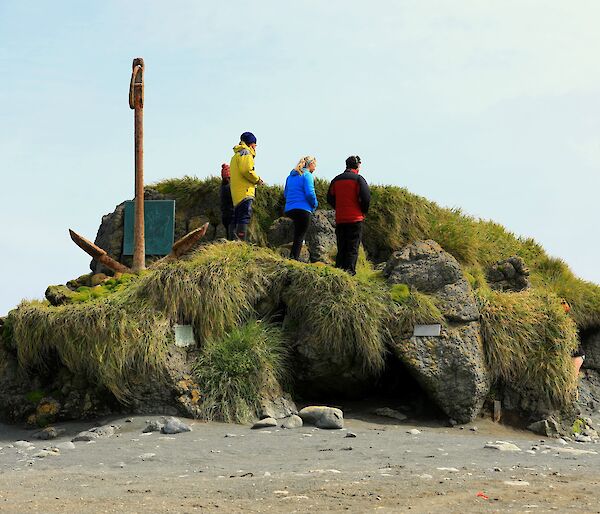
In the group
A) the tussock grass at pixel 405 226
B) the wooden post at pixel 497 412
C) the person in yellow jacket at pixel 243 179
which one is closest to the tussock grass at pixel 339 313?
the wooden post at pixel 497 412

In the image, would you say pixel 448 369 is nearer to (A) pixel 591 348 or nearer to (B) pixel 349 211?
(B) pixel 349 211

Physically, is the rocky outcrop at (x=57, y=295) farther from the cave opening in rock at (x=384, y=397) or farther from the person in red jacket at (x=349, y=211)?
the person in red jacket at (x=349, y=211)

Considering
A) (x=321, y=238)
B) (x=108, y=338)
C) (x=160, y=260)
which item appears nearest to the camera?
(x=108, y=338)

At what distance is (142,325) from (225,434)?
7.02ft

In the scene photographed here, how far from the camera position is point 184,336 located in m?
13.5

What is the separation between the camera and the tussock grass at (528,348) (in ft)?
47.5

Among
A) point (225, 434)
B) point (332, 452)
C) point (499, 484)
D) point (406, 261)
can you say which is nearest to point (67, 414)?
point (225, 434)

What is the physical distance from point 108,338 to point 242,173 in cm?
433

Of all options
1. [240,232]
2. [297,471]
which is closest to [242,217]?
[240,232]

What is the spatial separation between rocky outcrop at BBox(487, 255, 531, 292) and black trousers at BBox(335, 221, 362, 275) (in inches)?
125

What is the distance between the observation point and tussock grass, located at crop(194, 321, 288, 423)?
13.1 m

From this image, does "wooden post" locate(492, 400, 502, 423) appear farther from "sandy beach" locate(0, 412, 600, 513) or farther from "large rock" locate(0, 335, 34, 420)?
"large rock" locate(0, 335, 34, 420)

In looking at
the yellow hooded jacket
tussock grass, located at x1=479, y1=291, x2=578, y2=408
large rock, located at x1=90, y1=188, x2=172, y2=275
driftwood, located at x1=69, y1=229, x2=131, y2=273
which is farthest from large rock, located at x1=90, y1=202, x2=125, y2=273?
tussock grass, located at x1=479, y1=291, x2=578, y2=408

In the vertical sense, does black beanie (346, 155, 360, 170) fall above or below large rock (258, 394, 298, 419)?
above
